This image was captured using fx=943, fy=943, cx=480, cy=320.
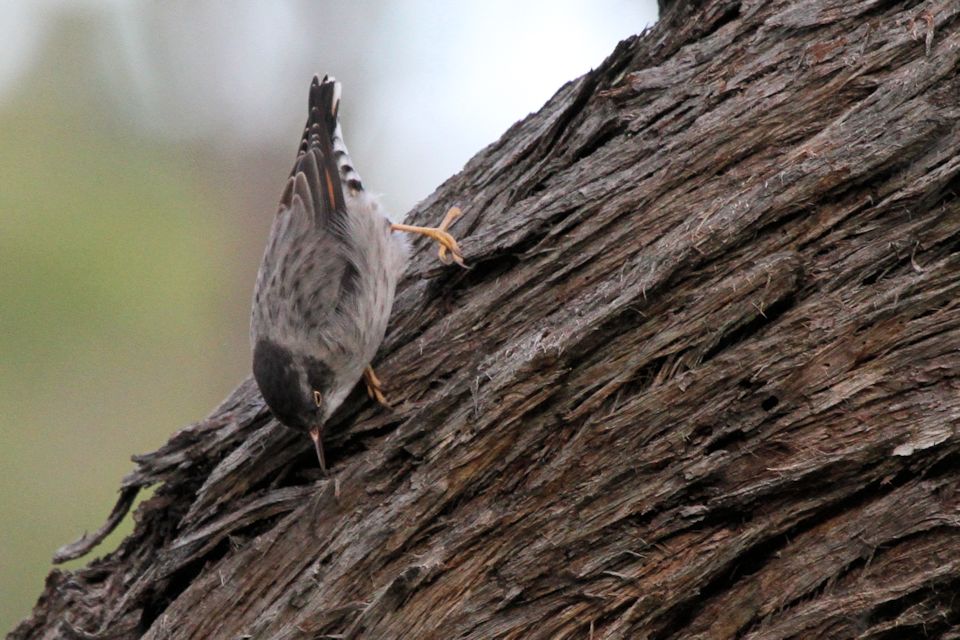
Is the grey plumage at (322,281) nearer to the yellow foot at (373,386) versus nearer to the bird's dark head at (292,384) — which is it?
the bird's dark head at (292,384)

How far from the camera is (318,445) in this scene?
153 inches

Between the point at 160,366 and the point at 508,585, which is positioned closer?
the point at 508,585

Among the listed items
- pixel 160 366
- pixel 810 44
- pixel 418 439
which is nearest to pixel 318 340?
pixel 418 439

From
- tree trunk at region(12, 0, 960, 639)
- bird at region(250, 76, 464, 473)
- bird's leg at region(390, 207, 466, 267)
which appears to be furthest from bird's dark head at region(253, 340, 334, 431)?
bird's leg at region(390, 207, 466, 267)

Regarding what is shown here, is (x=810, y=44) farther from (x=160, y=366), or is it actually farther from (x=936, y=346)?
(x=160, y=366)

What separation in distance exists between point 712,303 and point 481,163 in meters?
1.87

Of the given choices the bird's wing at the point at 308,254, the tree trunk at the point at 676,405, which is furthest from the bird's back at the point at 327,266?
the tree trunk at the point at 676,405

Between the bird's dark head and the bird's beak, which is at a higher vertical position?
the bird's dark head

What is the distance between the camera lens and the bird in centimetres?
421

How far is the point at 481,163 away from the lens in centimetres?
476

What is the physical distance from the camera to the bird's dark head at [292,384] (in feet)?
12.8

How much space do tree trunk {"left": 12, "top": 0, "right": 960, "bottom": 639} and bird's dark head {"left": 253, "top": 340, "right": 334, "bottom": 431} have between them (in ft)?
0.45

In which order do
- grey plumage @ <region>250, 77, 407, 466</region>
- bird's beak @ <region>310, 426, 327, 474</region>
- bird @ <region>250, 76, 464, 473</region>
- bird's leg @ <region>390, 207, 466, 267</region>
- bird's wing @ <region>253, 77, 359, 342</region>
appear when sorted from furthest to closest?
1. bird's wing @ <region>253, 77, 359, 342</region>
2. grey plumage @ <region>250, 77, 407, 466</region>
3. bird @ <region>250, 76, 464, 473</region>
4. bird's leg @ <region>390, 207, 466, 267</region>
5. bird's beak @ <region>310, 426, 327, 474</region>

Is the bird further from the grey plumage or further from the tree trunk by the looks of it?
the tree trunk
